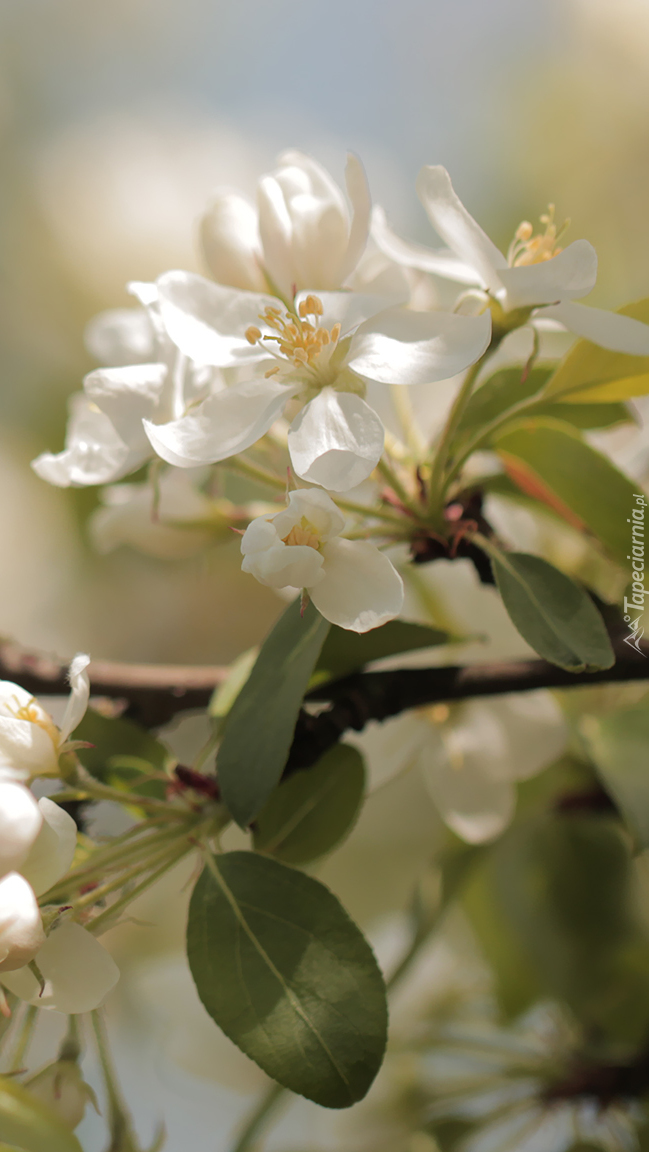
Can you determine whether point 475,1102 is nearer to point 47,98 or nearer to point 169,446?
point 169,446

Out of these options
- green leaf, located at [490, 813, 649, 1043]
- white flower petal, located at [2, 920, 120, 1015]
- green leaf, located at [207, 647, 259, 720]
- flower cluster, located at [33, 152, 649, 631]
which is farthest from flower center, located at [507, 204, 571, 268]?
green leaf, located at [490, 813, 649, 1043]

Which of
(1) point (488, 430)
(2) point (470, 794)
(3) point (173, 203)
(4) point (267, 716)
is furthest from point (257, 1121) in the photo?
(3) point (173, 203)

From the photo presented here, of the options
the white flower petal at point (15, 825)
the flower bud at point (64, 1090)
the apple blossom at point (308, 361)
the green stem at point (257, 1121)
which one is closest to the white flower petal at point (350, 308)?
the apple blossom at point (308, 361)

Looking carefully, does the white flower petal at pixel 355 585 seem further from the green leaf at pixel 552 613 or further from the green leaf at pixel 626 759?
the green leaf at pixel 626 759

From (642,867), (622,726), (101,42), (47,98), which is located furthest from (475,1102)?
(101,42)

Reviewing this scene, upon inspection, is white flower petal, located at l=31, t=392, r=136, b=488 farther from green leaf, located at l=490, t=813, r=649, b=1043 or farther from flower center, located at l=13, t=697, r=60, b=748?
green leaf, located at l=490, t=813, r=649, b=1043

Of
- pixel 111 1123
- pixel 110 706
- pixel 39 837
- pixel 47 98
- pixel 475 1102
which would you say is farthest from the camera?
pixel 47 98
